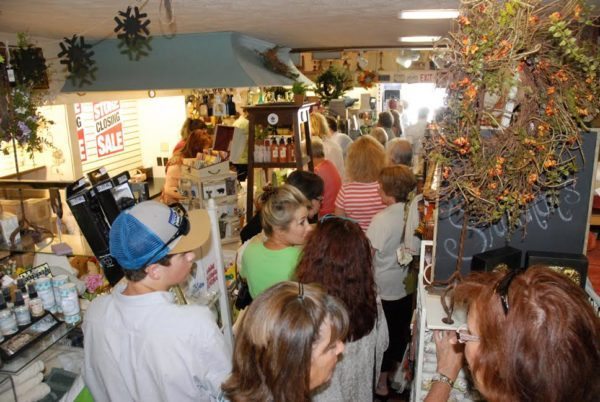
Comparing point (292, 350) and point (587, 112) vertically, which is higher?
point (587, 112)

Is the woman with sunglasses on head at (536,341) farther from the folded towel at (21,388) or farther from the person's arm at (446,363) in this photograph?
the folded towel at (21,388)

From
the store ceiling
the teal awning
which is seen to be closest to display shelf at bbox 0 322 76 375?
the store ceiling

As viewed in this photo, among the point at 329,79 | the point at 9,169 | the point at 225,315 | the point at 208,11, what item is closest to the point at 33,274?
the point at 225,315

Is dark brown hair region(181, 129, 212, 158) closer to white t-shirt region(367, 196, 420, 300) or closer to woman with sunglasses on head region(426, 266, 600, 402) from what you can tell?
white t-shirt region(367, 196, 420, 300)

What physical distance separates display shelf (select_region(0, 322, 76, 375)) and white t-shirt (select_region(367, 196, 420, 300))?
2.12 metres

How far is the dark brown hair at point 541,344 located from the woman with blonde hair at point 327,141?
5.01 meters

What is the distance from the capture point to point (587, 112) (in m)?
1.77

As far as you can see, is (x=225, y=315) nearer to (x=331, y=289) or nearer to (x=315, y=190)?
(x=331, y=289)

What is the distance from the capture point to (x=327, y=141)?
633 cm

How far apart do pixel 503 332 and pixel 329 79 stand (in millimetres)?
6916

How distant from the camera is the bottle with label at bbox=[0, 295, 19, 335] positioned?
78.4 inches

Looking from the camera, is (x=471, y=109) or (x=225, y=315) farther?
(x=225, y=315)

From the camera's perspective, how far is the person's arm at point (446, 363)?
174cm

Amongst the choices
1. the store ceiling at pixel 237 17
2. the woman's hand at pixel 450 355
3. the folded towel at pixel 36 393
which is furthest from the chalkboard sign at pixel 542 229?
→ the folded towel at pixel 36 393
